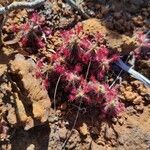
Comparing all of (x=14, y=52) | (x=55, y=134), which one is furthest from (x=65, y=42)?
(x=55, y=134)

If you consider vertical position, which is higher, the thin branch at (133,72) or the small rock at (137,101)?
the thin branch at (133,72)

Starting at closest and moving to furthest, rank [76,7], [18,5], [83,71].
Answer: [18,5] < [83,71] < [76,7]

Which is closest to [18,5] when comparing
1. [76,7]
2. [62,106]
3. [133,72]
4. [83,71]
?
[76,7]

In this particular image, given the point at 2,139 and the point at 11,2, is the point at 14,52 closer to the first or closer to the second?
the point at 11,2

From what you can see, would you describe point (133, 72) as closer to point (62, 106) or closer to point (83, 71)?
point (83, 71)

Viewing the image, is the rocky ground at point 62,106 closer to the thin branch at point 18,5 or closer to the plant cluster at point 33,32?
the plant cluster at point 33,32

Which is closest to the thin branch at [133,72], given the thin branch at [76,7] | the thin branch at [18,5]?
the thin branch at [76,7]

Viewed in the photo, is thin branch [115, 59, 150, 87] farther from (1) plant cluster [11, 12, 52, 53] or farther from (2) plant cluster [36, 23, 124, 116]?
(1) plant cluster [11, 12, 52, 53]
